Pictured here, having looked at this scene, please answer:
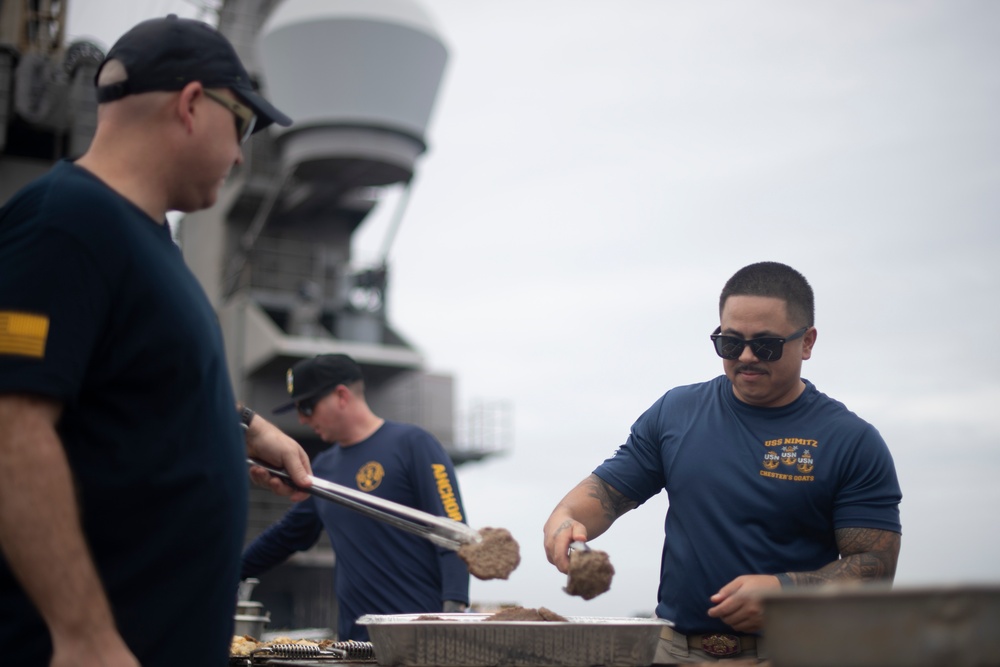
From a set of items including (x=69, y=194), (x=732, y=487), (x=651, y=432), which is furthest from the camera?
(x=651, y=432)

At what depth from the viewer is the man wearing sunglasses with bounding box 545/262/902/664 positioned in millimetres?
3674

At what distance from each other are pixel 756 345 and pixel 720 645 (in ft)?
3.71

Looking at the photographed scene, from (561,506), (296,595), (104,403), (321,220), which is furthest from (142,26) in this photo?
(321,220)

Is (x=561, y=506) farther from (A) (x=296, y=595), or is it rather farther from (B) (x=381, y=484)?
(A) (x=296, y=595)

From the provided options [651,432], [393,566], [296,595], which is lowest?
[296,595]

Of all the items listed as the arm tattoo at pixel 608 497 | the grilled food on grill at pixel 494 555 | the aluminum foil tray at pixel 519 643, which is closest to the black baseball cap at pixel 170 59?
the aluminum foil tray at pixel 519 643

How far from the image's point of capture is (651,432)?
14.0 feet

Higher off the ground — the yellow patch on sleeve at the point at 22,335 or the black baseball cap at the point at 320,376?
the black baseball cap at the point at 320,376

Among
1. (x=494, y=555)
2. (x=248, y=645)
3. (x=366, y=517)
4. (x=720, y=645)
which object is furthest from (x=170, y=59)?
(x=366, y=517)

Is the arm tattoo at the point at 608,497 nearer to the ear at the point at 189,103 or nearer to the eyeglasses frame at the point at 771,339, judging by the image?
the eyeglasses frame at the point at 771,339

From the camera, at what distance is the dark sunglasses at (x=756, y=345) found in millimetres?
3934

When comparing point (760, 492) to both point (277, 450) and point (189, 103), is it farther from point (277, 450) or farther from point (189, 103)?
point (189, 103)

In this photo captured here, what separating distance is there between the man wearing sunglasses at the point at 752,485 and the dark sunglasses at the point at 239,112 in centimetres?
178

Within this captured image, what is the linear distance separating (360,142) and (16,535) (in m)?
20.5
